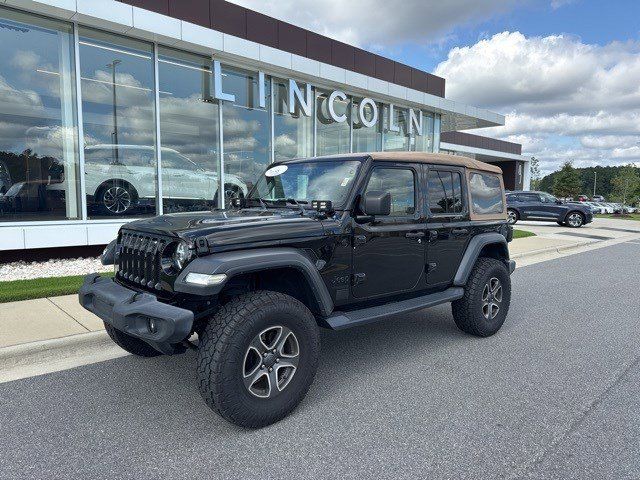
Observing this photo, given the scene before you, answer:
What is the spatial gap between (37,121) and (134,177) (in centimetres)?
195

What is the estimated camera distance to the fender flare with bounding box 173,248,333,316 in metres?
2.78

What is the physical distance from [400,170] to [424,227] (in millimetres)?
576

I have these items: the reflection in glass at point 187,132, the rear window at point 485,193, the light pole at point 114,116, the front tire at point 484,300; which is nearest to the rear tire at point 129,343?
the front tire at point 484,300

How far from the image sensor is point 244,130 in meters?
11.4

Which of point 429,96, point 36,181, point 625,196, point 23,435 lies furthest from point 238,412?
point 625,196

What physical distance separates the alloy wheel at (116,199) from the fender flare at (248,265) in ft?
23.3

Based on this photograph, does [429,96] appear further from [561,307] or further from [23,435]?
[23,435]

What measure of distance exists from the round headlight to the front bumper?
0.85 ft

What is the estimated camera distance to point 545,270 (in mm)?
9617

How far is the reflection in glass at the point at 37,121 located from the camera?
26.3ft

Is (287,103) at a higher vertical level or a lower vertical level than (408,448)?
higher

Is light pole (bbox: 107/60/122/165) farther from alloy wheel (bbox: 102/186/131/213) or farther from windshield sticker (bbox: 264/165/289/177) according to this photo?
windshield sticker (bbox: 264/165/289/177)

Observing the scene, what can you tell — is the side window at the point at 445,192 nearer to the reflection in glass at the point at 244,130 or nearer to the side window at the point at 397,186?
the side window at the point at 397,186

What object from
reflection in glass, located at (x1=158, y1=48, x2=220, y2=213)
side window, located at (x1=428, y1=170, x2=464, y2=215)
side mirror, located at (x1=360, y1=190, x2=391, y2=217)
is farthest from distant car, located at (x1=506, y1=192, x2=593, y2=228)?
side mirror, located at (x1=360, y1=190, x2=391, y2=217)
